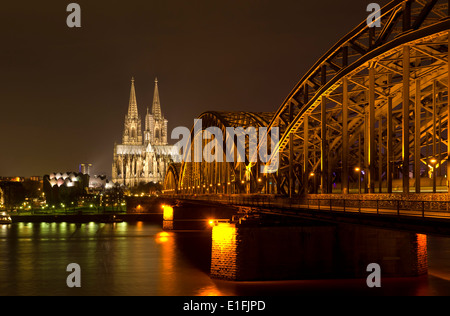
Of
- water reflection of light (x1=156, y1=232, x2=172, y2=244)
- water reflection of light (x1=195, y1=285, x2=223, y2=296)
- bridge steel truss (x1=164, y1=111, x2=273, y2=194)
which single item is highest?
bridge steel truss (x1=164, y1=111, x2=273, y2=194)

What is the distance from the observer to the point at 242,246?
37.2 meters

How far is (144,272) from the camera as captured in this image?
4988cm

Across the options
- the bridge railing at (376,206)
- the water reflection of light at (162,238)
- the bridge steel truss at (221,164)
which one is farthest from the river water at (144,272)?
the bridge steel truss at (221,164)

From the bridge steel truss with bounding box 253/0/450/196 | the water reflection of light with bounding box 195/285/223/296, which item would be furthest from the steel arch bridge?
the water reflection of light with bounding box 195/285/223/296

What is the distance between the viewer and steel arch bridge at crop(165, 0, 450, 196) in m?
31.7

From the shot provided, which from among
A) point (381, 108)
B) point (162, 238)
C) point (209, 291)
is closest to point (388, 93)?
point (381, 108)

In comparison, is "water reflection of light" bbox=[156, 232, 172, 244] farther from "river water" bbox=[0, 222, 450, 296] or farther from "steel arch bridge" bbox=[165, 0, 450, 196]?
"steel arch bridge" bbox=[165, 0, 450, 196]

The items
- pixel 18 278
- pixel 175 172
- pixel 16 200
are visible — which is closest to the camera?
pixel 18 278

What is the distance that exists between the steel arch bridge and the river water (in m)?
5.57

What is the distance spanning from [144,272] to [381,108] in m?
20.6

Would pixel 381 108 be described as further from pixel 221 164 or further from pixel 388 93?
pixel 221 164
